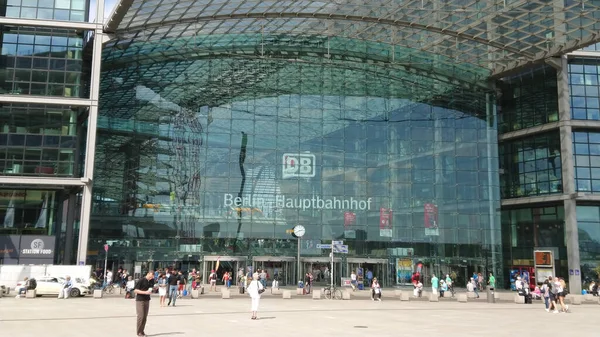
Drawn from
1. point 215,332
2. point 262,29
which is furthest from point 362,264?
point 215,332

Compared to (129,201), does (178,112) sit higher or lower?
higher

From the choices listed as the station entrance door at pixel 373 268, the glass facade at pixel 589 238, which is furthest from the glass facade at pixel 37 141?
the glass facade at pixel 589 238

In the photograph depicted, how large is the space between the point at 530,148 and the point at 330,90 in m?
17.9

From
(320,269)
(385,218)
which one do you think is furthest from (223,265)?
(385,218)

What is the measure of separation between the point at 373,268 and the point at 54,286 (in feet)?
80.6

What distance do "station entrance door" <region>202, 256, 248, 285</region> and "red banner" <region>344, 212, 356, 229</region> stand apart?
28.3 ft

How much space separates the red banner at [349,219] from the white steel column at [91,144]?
19713mm

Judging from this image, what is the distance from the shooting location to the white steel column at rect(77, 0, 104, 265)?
134 ft

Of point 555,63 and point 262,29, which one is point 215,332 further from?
point 555,63

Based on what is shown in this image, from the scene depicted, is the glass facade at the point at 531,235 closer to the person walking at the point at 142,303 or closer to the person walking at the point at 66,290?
the person walking at the point at 66,290

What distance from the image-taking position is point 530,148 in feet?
168

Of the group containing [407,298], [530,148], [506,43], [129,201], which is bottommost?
[407,298]

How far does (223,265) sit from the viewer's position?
46562 millimetres

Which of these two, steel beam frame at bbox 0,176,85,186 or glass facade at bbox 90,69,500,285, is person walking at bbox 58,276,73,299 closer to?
steel beam frame at bbox 0,176,85,186
